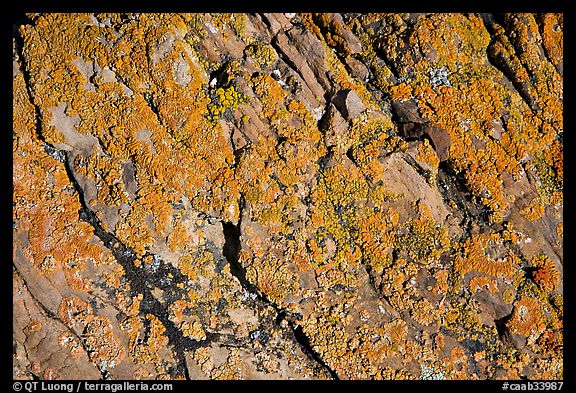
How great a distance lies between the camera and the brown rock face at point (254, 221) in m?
8.94

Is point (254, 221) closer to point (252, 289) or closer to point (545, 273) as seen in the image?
point (252, 289)

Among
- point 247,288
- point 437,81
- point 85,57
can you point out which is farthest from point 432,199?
point 85,57

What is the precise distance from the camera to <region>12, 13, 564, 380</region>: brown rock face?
894 cm

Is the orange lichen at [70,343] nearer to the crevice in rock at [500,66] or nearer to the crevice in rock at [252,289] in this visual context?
the crevice in rock at [252,289]

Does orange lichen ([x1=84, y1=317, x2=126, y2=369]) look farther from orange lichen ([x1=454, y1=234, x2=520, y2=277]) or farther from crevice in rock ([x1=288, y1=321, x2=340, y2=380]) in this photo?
orange lichen ([x1=454, y1=234, x2=520, y2=277])

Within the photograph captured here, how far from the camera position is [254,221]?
9.02m

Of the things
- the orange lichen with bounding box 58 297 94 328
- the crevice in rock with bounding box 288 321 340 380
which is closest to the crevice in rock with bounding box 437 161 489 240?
the crevice in rock with bounding box 288 321 340 380

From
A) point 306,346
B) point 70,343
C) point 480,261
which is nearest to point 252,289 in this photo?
point 306,346

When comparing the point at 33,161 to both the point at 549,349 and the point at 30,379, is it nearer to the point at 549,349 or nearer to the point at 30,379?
the point at 30,379

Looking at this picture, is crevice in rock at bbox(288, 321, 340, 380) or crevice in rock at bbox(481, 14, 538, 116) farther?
crevice in rock at bbox(481, 14, 538, 116)

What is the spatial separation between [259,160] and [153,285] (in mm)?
3305

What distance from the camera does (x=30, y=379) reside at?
8914mm

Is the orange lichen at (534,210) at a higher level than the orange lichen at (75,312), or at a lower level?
lower

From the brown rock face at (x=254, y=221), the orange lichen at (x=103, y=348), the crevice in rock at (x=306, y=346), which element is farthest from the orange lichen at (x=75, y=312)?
the crevice in rock at (x=306, y=346)
